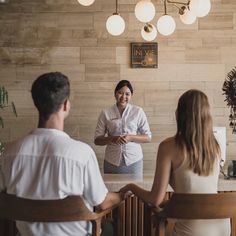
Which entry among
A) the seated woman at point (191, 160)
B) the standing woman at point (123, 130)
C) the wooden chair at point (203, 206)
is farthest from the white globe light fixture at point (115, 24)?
the wooden chair at point (203, 206)

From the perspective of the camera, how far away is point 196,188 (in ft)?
7.22

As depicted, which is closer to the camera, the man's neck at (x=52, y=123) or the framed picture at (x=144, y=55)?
the man's neck at (x=52, y=123)

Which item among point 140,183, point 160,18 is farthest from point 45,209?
point 160,18

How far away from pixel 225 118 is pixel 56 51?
2261 mm

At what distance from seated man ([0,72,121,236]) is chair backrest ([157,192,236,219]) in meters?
0.36

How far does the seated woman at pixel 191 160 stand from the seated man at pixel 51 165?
1.06 feet

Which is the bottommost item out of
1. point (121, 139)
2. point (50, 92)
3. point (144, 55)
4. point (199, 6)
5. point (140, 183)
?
point (140, 183)

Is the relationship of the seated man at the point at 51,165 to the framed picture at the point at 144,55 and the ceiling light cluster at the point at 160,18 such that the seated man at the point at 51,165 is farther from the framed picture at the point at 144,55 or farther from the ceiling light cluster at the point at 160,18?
the framed picture at the point at 144,55

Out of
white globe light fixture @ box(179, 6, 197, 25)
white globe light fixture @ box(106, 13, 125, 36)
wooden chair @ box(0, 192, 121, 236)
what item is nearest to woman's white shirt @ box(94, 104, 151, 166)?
white globe light fixture @ box(106, 13, 125, 36)

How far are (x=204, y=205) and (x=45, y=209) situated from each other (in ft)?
2.41

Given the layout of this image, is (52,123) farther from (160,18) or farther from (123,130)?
(123,130)

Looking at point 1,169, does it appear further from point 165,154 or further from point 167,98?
point 167,98

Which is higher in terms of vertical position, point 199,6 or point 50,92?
point 199,6

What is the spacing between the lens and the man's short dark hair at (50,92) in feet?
6.55
